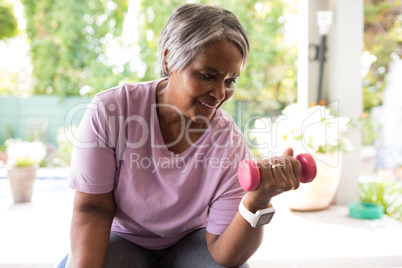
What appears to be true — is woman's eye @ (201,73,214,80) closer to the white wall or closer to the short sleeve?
the short sleeve

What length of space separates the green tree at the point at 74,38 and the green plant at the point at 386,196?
3874 millimetres

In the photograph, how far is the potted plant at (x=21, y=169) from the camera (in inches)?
139

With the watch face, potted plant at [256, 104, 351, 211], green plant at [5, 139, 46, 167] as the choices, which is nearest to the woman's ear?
the watch face

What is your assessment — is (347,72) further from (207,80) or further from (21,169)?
(21,169)

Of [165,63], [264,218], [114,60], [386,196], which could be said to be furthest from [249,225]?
[114,60]

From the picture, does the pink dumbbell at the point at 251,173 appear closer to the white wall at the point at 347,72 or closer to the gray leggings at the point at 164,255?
the gray leggings at the point at 164,255

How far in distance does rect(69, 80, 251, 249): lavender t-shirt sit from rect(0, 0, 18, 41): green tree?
4.86 m

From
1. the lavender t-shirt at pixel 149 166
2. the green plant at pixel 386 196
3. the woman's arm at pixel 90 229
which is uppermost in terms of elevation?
the lavender t-shirt at pixel 149 166

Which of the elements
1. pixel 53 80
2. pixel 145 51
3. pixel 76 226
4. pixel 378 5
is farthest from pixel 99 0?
pixel 76 226

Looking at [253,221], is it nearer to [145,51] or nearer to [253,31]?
[145,51]

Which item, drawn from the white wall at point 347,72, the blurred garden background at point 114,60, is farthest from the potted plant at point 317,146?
the blurred garden background at point 114,60

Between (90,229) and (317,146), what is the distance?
2399 millimetres

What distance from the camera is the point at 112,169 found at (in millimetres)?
1148

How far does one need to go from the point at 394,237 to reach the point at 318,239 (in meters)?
→ 0.58
